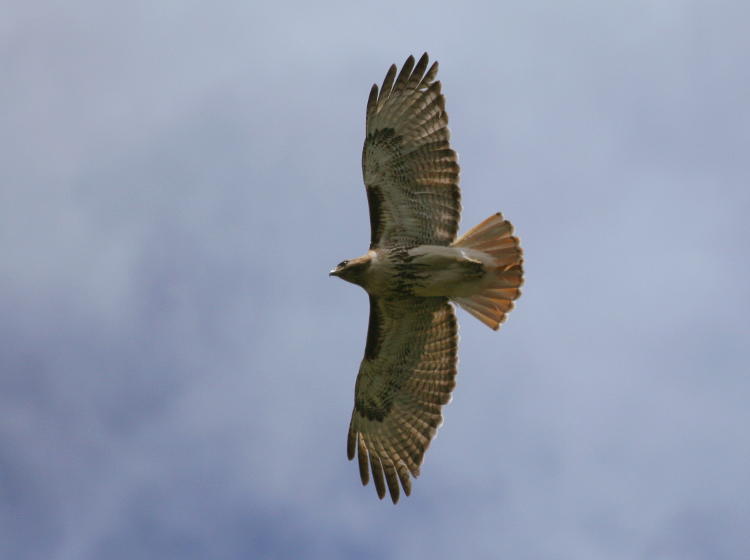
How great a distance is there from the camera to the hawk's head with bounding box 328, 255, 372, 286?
13625mm

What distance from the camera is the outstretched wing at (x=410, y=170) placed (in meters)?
13.7

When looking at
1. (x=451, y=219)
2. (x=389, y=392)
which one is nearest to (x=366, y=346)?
(x=389, y=392)

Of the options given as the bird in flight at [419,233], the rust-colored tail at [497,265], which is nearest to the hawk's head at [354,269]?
the bird in flight at [419,233]

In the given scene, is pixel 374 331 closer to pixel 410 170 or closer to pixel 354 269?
pixel 354 269

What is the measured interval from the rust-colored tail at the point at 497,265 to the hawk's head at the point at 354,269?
96 centimetres

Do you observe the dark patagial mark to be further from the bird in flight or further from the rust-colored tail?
the rust-colored tail

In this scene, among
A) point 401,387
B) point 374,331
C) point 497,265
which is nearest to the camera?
point 497,265

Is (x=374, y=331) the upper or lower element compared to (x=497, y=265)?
lower

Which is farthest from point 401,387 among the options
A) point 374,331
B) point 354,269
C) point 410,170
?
point 410,170

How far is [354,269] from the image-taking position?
13.6 metres

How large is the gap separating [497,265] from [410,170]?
1361 mm

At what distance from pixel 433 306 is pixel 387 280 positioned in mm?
767

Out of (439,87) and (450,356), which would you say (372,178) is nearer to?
(439,87)

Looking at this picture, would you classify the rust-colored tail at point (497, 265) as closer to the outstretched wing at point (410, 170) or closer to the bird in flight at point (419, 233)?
the bird in flight at point (419, 233)
